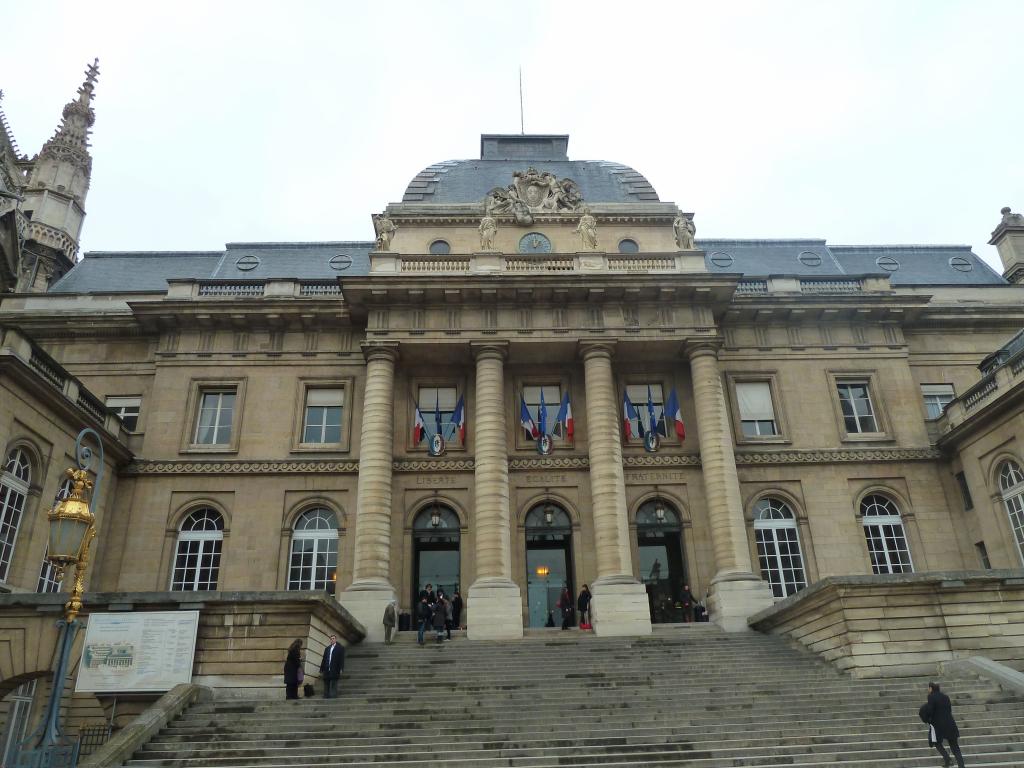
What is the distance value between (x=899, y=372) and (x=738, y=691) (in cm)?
1632

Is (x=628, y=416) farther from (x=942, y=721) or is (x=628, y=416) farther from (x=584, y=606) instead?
(x=942, y=721)

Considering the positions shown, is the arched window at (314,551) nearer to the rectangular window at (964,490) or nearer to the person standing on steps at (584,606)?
the person standing on steps at (584,606)

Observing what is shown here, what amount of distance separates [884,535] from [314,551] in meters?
18.0

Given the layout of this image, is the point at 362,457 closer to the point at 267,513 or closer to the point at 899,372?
the point at 267,513

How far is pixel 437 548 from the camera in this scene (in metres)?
25.0

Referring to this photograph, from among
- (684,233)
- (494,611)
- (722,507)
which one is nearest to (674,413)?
(722,507)

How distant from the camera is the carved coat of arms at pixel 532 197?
28.8 metres

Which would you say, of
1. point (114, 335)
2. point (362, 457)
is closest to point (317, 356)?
point (362, 457)

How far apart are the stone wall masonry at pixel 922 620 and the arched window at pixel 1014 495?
726 cm

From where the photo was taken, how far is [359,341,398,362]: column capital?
2541cm

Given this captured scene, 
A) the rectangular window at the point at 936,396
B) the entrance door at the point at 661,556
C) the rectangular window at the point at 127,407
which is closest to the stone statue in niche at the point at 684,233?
the entrance door at the point at 661,556

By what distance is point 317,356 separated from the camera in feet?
89.1

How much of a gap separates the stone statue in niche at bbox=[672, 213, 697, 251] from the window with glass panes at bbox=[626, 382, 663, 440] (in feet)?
16.5

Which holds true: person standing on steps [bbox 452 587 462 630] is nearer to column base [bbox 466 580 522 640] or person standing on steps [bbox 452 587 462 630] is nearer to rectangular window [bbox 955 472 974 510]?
column base [bbox 466 580 522 640]
